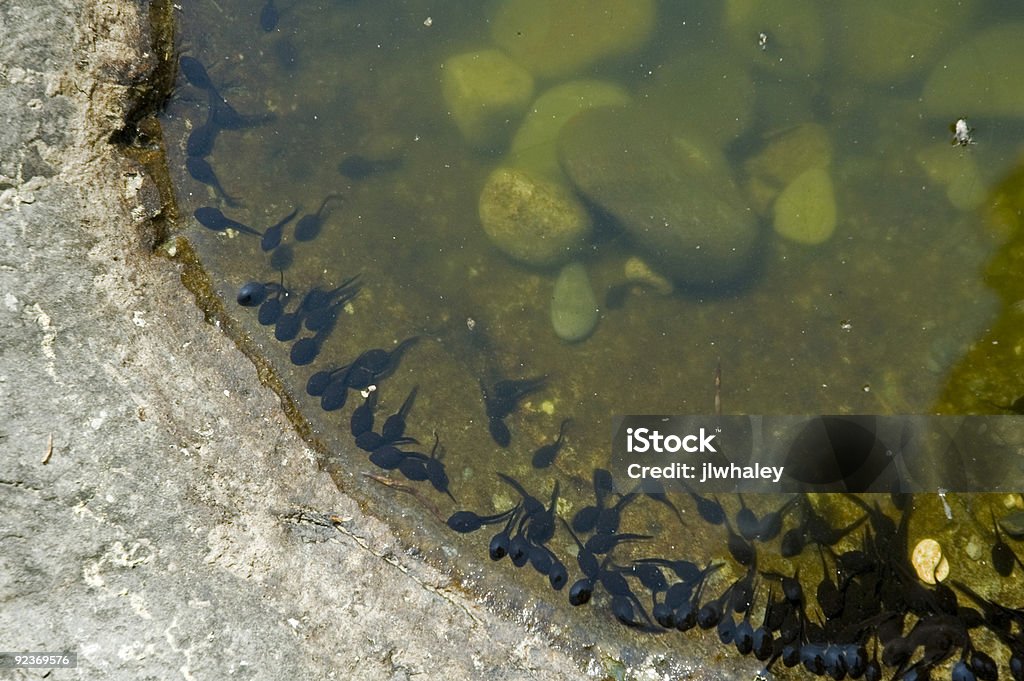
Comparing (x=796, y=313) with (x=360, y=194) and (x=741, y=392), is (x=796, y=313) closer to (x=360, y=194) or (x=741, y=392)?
(x=741, y=392)

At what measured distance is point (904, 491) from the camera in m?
3.36

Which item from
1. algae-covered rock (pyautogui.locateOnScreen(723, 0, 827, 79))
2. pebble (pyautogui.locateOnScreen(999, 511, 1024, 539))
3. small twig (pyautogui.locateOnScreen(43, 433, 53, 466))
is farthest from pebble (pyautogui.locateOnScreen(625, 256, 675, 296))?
small twig (pyautogui.locateOnScreen(43, 433, 53, 466))

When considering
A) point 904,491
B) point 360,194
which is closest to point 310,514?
point 360,194

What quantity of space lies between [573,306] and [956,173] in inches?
85.6

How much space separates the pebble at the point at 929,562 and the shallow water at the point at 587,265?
0.20 feet

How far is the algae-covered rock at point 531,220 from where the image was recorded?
12.2ft

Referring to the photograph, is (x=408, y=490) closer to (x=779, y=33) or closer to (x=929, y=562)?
(x=929, y=562)

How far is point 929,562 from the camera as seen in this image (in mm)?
3236

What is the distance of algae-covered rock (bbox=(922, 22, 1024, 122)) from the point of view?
360 cm

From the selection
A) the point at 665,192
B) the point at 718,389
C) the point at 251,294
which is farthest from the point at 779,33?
the point at 251,294

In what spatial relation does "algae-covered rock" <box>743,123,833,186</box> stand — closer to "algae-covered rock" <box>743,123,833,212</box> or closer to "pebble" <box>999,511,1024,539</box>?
"algae-covered rock" <box>743,123,833,212</box>

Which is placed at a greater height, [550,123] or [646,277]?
[550,123]
